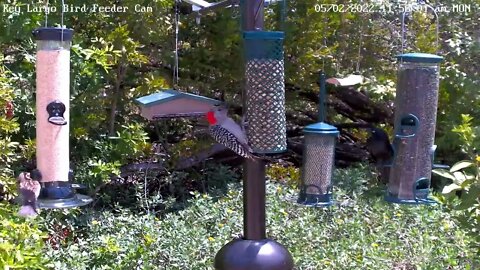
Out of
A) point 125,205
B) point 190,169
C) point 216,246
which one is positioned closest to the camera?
point 216,246

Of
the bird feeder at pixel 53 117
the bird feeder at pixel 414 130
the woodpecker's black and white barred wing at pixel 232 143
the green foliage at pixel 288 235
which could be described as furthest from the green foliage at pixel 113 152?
the woodpecker's black and white barred wing at pixel 232 143

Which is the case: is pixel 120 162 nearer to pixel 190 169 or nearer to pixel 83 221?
pixel 83 221

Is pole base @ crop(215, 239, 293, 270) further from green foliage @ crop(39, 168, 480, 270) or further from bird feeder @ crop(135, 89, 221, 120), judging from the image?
green foliage @ crop(39, 168, 480, 270)

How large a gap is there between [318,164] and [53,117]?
106cm

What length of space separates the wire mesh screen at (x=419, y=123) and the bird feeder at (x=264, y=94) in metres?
0.71

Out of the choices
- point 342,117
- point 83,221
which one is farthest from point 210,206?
point 342,117

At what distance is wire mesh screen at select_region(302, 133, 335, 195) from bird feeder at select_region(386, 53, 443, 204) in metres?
0.26

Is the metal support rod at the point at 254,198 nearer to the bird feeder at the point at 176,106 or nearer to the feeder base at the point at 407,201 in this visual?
the bird feeder at the point at 176,106

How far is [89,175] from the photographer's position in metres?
4.80

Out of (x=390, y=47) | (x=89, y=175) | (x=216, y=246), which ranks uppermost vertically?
(x=390, y=47)

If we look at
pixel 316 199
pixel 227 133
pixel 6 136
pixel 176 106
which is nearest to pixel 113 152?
pixel 6 136

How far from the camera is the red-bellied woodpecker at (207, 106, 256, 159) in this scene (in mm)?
2422

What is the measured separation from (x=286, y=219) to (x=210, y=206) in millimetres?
A: 533

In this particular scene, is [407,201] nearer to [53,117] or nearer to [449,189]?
[449,189]
